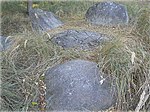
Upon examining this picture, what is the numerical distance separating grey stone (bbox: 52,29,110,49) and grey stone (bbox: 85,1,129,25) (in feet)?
2.04

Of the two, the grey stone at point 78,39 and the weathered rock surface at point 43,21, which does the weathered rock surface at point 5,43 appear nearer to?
the grey stone at point 78,39

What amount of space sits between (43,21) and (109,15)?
808mm

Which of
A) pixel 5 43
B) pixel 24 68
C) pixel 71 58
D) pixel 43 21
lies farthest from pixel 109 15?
pixel 24 68

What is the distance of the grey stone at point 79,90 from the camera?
2877mm

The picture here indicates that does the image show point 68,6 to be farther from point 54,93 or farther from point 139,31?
point 54,93

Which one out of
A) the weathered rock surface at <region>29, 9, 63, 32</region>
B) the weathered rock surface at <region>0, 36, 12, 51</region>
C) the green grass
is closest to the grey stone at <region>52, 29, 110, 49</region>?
the green grass

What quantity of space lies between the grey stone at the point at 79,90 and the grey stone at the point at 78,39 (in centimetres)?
49

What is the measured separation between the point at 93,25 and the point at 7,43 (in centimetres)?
119

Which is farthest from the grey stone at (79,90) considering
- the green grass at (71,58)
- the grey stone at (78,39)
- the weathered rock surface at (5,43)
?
the weathered rock surface at (5,43)

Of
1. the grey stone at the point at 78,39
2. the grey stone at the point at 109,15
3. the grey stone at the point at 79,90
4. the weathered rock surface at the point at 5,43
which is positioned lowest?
the grey stone at the point at 79,90

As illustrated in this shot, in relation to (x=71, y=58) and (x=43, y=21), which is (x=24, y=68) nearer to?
(x=71, y=58)

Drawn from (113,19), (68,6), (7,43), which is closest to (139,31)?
(113,19)

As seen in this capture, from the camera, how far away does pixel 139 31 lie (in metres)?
3.60

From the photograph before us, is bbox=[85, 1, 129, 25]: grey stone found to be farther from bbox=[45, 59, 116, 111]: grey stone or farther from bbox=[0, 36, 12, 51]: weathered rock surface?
bbox=[45, 59, 116, 111]: grey stone
